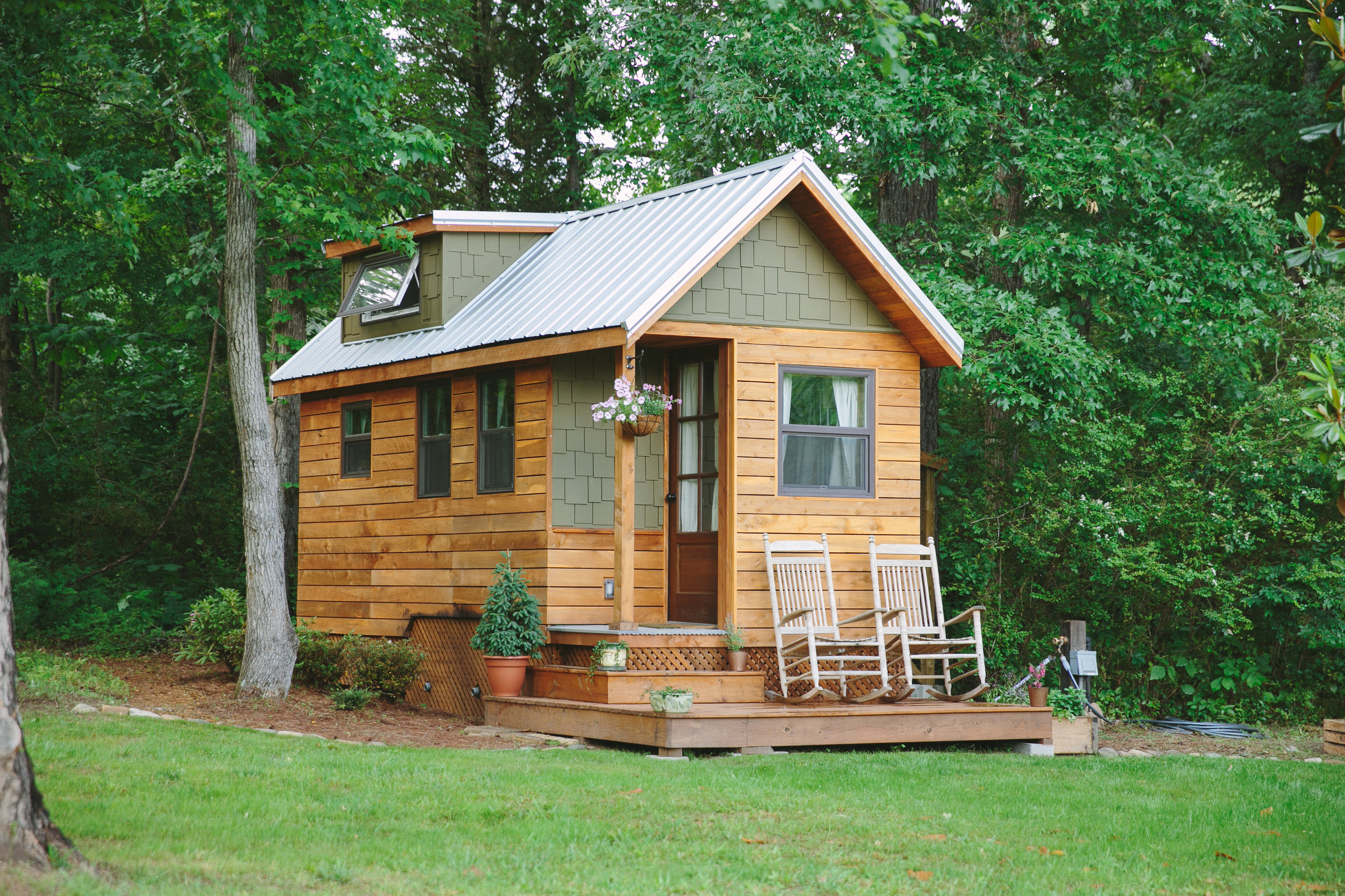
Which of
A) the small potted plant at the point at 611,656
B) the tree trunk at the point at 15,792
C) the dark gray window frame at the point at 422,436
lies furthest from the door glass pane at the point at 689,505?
the tree trunk at the point at 15,792

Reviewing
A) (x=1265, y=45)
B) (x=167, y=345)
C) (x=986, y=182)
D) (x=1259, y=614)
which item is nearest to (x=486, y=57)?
(x=167, y=345)

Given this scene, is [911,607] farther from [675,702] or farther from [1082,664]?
[675,702]

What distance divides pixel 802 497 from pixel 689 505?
1.16 meters

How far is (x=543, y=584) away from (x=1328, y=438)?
762cm

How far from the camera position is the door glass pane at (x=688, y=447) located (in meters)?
11.8

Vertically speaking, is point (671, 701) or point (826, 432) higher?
point (826, 432)

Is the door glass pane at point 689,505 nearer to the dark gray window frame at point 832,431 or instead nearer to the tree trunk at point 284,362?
the dark gray window frame at point 832,431

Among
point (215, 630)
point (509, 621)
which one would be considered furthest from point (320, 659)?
point (509, 621)

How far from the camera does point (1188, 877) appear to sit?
233 inches

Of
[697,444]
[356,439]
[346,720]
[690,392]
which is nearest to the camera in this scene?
[346,720]

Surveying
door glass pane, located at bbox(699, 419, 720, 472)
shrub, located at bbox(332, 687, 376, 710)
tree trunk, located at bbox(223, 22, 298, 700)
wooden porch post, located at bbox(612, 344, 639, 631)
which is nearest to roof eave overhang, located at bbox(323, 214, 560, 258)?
tree trunk, located at bbox(223, 22, 298, 700)

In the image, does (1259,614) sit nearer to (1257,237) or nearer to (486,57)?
(1257,237)

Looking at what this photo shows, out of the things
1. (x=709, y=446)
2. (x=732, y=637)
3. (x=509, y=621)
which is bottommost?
(x=732, y=637)

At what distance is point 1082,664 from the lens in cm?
1127
